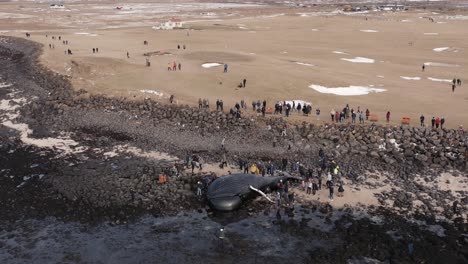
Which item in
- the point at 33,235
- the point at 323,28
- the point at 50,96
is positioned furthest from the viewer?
the point at 323,28

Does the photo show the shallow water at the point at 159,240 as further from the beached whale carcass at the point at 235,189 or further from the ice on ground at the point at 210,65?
the ice on ground at the point at 210,65

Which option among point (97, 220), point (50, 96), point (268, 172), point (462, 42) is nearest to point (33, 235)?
point (97, 220)

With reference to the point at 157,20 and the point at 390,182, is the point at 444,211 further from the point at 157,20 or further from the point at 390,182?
the point at 157,20

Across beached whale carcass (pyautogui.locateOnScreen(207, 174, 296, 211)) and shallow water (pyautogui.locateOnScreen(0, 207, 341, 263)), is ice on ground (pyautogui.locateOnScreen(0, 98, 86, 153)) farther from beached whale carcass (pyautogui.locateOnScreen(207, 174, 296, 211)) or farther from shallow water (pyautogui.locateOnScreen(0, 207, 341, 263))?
beached whale carcass (pyautogui.locateOnScreen(207, 174, 296, 211))

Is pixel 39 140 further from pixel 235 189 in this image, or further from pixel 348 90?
pixel 348 90

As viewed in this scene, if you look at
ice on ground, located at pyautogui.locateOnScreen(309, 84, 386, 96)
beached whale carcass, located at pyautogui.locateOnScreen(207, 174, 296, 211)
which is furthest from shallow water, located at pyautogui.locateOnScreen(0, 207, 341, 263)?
ice on ground, located at pyautogui.locateOnScreen(309, 84, 386, 96)

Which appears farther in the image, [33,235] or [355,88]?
[355,88]

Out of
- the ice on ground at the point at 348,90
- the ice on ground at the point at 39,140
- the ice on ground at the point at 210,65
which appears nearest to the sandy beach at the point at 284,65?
the ice on ground at the point at 348,90
